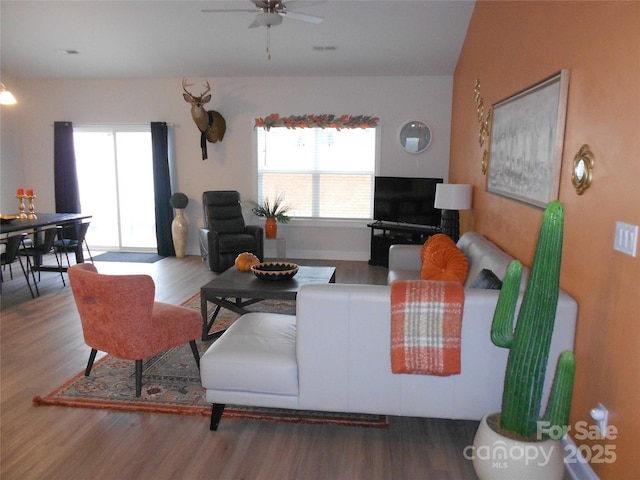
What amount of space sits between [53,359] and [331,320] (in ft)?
7.58

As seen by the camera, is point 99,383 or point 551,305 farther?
point 99,383

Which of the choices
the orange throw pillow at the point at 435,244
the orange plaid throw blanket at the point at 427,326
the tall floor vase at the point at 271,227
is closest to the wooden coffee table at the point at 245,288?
the orange throw pillow at the point at 435,244

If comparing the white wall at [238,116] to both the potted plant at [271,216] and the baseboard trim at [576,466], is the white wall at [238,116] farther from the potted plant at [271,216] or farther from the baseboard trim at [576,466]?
the baseboard trim at [576,466]

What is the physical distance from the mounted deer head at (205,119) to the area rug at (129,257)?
166 centimetres

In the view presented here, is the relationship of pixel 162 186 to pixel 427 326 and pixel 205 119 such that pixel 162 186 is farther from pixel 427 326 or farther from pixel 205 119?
pixel 427 326

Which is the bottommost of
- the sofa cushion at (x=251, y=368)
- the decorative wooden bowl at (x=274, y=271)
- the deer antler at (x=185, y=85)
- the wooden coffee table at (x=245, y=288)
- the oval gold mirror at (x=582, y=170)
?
the sofa cushion at (x=251, y=368)

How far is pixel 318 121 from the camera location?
6766mm

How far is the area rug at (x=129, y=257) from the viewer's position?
6995mm

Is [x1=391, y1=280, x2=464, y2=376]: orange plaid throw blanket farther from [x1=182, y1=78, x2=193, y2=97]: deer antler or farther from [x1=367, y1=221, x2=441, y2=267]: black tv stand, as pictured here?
[x1=182, y1=78, x2=193, y2=97]: deer antler

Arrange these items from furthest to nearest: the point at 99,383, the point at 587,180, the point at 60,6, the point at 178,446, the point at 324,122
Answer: the point at 324,122
the point at 60,6
the point at 99,383
the point at 178,446
the point at 587,180

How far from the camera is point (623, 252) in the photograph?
1892mm

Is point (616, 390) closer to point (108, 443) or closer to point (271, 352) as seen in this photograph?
point (271, 352)

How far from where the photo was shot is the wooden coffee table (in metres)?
3.51

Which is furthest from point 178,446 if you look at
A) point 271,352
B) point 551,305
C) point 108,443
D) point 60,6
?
point 60,6
